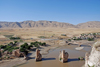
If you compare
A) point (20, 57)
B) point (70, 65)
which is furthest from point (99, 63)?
point (20, 57)

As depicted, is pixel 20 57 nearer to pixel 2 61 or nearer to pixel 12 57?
pixel 12 57

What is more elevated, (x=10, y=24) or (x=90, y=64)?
(x=10, y=24)

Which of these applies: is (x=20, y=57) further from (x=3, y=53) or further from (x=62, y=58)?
(x=62, y=58)

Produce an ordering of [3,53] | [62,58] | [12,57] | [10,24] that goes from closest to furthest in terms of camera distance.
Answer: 1. [62,58]
2. [12,57]
3. [3,53]
4. [10,24]

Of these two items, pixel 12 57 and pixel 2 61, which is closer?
pixel 2 61

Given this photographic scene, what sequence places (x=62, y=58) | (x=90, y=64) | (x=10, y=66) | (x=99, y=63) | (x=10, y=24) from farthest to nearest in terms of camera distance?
(x=10, y=24) < (x=62, y=58) < (x=10, y=66) < (x=90, y=64) < (x=99, y=63)

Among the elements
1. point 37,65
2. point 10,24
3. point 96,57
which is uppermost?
point 10,24

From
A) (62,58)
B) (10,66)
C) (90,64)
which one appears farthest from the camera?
(62,58)

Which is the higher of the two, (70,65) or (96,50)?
(96,50)

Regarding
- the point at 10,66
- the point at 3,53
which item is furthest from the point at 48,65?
the point at 3,53
